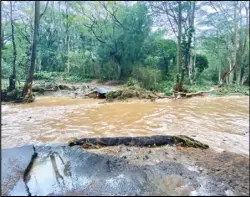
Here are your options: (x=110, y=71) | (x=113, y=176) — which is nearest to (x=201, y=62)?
(x=110, y=71)

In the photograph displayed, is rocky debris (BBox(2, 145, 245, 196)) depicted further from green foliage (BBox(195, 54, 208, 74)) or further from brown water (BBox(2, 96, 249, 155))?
green foliage (BBox(195, 54, 208, 74))

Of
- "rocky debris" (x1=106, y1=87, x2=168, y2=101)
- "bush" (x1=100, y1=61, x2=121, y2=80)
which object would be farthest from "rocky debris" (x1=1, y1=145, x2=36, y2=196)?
"bush" (x1=100, y1=61, x2=121, y2=80)

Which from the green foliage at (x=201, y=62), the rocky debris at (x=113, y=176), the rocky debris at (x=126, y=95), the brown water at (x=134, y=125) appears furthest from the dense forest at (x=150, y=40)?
the rocky debris at (x=113, y=176)

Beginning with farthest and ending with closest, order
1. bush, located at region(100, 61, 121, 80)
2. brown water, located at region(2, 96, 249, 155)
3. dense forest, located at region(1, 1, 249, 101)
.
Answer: bush, located at region(100, 61, 121, 80)
dense forest, located at region(1, 1, 249, 101)
brown water, located at region(2, 96, 249, 155)

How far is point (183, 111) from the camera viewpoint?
7.23 meters

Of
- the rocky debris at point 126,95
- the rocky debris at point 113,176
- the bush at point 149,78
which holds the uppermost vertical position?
the bush at point 149,78

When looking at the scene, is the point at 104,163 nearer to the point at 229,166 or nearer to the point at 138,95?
Result: the point at 229,166

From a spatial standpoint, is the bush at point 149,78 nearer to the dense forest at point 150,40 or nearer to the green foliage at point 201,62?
the dense forest at point 150,40

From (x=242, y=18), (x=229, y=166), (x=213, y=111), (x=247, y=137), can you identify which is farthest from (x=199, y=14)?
(x=229, y=166)

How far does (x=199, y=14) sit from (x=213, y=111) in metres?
12.3

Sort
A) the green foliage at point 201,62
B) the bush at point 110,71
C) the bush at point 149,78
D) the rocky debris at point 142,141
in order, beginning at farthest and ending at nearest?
the green foliage at point 201,62 → the bush at point 110,71 → the bush at point 149,78 → the rocky debris at point 142,141

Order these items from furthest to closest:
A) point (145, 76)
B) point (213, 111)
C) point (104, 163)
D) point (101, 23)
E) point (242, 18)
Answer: point (101, 23) < point (242, 18) < point (145, 76) < point (213, 111) < point (104, 163)

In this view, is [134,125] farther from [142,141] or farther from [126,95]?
[126,95]

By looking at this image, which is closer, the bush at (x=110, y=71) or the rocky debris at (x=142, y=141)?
the rocky debris at (x=142, y=141)
